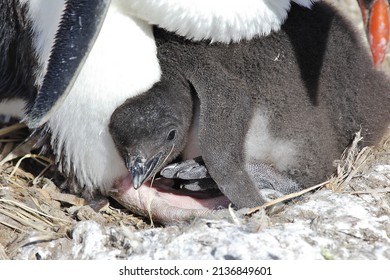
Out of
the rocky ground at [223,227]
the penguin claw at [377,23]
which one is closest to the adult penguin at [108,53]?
the rocky ground at [223,227]

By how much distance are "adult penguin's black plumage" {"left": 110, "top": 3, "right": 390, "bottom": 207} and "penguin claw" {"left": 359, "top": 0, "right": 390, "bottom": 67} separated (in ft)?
1.29

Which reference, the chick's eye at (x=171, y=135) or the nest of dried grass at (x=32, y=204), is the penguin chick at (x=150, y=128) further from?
the nest of dried grass at (x=32, y=204)

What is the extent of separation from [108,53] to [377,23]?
801mm

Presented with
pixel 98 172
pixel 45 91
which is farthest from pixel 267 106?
pixel 45 91

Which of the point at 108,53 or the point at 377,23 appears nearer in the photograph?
the point at 377,23

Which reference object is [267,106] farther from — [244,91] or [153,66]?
[153,66]

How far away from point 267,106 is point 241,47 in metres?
0.21

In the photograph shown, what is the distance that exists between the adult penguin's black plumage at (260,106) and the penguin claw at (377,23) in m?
0.39

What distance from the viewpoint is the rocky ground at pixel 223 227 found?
2076 millimetres

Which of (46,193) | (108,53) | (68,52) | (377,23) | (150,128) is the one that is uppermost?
(377,23)

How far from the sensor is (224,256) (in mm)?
2029

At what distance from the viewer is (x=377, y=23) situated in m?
2.12

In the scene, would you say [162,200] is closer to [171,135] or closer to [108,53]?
[171,135]

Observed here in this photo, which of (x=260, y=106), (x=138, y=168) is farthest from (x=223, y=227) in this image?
(x=260, y=106)
